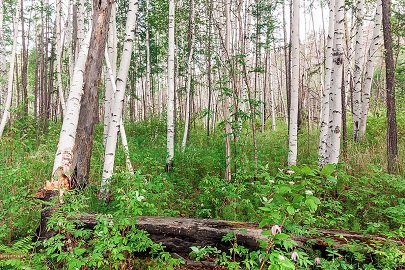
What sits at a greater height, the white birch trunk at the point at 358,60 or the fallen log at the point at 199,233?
the white birch trunk at the point at 358,60

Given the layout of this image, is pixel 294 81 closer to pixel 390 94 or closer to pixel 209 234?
pixel 390 94

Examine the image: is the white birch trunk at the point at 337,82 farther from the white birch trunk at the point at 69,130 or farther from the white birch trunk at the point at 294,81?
the white birch trunk at the point at 69,130

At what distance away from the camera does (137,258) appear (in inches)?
118

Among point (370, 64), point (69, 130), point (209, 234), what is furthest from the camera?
point (370, 64)

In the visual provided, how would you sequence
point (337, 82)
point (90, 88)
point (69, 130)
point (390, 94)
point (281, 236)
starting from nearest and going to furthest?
1. point (281, 236)
2. point (69, 130)
3. point (90, 88)
4. point (337, 82)
5. point (390, 94)

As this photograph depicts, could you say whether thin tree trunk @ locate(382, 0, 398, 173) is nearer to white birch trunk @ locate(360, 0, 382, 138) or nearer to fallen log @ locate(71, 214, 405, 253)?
white birch trunk @ locate(360, 0, 382, 138)

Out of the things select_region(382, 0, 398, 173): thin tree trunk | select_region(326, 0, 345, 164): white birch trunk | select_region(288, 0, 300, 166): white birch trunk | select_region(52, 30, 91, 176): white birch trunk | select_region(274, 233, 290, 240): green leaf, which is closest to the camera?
select_region(274, 233, 290, 240): green leaf

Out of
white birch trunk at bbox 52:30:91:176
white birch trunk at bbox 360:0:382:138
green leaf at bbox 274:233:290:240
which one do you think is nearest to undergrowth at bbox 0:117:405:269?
green leaf at bbox 274:233:290:240

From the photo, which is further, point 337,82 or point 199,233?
point 337,82

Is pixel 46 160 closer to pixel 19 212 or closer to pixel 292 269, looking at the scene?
pixel 19 212

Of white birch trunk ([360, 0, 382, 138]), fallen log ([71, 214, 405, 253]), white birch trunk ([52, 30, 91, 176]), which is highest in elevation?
white birch trunk ([360, 0, 382, 138])

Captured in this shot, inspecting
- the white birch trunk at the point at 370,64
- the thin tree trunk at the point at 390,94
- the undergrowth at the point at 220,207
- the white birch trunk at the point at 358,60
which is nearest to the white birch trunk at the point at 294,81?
the undergrowth at the point at 220,207

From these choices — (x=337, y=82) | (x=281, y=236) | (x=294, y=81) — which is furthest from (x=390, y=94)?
(x=281, y=236)

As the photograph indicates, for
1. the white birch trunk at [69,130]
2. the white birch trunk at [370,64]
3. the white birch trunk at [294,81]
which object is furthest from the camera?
the white birch trunk at [370,64]
